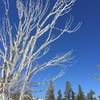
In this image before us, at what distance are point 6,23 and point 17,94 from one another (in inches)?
61.9

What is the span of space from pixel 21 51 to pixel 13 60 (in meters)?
0.21

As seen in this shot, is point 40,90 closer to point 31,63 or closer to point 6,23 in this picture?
point 31,63

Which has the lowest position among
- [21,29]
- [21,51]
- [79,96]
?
[21,51]

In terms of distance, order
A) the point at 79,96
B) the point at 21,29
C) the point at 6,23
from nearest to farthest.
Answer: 1. the point at 21,29
2. the point at 6,23
3. the point at 79,96

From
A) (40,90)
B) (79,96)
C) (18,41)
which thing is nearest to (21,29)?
(18,41)

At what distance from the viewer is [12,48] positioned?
17.0 ft

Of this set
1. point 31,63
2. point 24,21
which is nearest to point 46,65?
point 31,63

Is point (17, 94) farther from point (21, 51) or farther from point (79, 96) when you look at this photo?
point (79, 96)

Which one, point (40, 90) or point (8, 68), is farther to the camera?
point (40, 90)

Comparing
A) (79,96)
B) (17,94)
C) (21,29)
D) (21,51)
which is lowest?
(17,94)

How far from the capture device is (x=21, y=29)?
213 inches

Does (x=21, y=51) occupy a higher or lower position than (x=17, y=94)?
higher

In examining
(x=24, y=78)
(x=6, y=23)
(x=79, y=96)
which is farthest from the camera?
(x=79, y=96)

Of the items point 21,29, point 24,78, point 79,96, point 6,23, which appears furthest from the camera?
point 79,96
